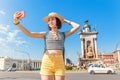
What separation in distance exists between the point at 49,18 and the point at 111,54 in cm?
14849

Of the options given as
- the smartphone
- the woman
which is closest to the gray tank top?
the woman

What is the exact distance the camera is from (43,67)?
386 cm

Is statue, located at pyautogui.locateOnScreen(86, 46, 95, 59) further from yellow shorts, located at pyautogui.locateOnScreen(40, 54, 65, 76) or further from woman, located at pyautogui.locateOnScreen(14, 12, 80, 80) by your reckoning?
yellow shorts, located at pyautogui.locateOnScreen(40, 54, 65, 76)

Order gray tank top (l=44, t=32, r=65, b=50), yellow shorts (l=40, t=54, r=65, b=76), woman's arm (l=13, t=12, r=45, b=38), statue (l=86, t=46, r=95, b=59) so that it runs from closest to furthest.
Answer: yellow shorts (l=40, t=54, r=65, b=76) → woman's arm (l=13, t=12, r=45, b=38) → gray tank top (l=44, t=32, r=65, b=50) → statue (l=86, t=46, r=95, b=59)

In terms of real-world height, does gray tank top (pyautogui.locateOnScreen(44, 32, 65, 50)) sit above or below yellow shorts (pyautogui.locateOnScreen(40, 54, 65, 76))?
above

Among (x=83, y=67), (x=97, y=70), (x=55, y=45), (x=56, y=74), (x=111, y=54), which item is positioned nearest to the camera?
(x=56, y=74)

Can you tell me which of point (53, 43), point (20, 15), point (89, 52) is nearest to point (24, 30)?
point (20, 15)

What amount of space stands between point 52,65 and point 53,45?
1.24 feet

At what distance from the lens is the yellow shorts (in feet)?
12.5

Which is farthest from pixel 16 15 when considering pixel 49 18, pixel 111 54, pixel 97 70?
pixel 111 54

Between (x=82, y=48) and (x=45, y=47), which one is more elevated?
(x=82, y=48)

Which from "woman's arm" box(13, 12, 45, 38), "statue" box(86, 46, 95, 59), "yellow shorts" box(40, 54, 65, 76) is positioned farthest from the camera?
"statue" box(86, 46, 95, 59)

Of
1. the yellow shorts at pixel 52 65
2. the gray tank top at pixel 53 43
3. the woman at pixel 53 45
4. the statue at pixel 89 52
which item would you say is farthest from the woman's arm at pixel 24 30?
the statue at pixel 89 52

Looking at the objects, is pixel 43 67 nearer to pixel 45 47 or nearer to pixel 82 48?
pixel 45 47
